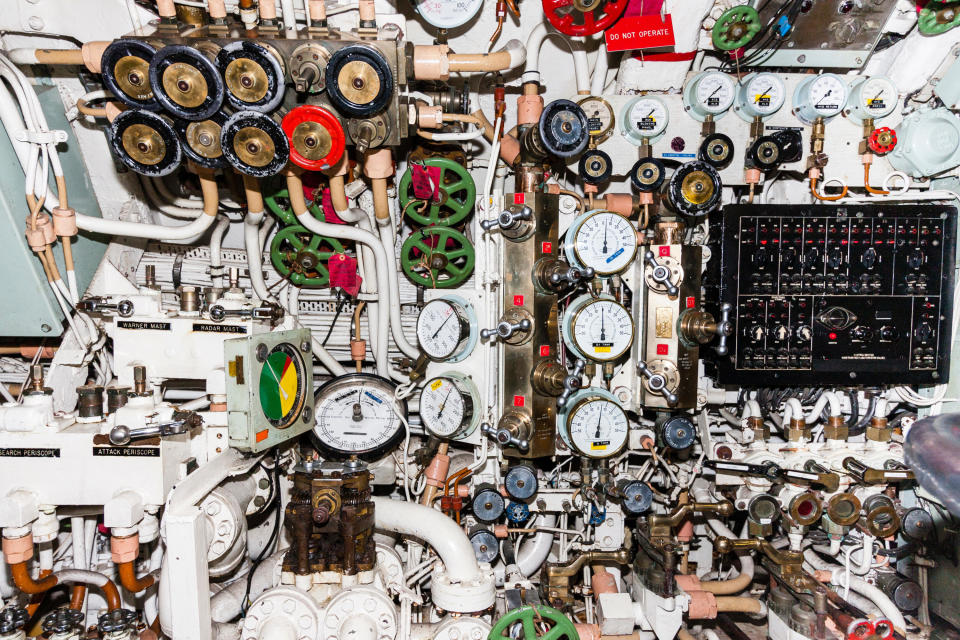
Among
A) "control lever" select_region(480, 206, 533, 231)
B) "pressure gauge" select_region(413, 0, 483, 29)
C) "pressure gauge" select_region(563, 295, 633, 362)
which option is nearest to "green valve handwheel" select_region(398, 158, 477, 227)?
"control lever" select_region(480, 206, 533, 231)

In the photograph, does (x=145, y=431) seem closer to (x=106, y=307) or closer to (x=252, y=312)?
(x=252, y=312)

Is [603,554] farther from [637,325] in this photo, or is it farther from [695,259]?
[695,259]

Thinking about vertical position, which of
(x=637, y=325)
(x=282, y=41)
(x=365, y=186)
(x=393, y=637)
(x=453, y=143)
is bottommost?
(x=393, y=637)

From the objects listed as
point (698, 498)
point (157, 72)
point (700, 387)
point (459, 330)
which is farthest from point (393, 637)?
point (157, 72)

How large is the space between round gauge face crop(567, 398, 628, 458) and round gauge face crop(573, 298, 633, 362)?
0.22 metres

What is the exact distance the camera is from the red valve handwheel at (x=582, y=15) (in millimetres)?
2379

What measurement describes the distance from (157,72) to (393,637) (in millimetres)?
2208

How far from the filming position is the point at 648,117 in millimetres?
2637

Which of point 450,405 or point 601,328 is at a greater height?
point 601,328

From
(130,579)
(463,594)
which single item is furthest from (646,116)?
(130,579)

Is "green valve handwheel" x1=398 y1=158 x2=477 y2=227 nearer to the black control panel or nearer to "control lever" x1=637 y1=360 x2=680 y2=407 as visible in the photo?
"control lever" x1=637 y1=360 x2=680 y2=407

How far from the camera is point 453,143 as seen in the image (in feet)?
9.02

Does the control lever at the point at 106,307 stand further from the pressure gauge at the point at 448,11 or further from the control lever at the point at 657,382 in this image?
the control lever at the point at 657,382

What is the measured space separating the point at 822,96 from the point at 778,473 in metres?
1.74
